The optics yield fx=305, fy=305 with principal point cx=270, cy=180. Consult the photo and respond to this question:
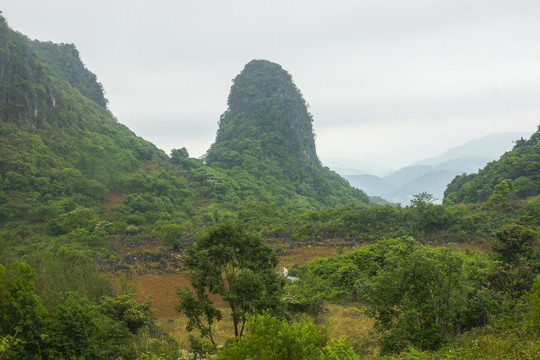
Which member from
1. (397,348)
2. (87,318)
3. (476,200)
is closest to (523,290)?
(397,348)

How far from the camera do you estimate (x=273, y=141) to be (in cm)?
6569

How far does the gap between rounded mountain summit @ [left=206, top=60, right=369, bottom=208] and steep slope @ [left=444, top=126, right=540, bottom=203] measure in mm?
23528

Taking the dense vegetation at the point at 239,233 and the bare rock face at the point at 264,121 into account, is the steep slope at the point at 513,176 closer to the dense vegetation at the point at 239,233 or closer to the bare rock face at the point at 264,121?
the dense vegetation at the point at 239,233

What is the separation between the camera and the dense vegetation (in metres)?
7.48

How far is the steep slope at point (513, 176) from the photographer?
28.8 m

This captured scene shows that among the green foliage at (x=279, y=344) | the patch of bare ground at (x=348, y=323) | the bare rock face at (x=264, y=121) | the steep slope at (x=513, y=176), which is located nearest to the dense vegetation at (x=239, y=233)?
the green foliage at (x=279, y=344)

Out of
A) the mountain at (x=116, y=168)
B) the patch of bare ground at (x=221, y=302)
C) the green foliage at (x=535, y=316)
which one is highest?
→ the mountain at (x=116, y=168)

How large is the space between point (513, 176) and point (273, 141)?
140 feet

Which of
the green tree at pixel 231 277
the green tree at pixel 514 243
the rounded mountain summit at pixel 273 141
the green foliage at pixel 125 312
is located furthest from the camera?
the rounded mountain summit at pixel 273 141

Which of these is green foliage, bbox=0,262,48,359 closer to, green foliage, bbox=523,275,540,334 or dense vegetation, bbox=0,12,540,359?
dense vegetation, bbox=0,12,540,359

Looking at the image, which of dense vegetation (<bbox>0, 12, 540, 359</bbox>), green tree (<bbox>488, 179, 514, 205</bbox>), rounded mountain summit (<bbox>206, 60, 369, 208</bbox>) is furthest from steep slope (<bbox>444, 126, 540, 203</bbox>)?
rounded mountain summit (<bbox>206, 60, 369, 208</bbox>)

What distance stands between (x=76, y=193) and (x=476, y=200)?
44629 mm

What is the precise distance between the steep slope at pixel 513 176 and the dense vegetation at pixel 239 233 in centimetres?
17

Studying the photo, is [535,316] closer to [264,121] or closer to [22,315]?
[22,315]
